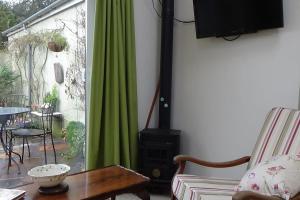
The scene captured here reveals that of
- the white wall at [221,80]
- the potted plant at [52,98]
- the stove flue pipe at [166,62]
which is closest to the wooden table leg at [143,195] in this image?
the white wall at [221,80]

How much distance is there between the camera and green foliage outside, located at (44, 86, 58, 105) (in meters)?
2.65

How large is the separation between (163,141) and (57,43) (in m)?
1.30

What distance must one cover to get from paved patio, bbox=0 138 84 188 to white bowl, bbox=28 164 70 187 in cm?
74

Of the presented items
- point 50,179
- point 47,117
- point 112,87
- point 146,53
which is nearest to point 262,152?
point 50,179

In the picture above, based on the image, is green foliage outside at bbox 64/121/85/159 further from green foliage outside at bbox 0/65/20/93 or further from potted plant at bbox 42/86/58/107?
green foliage outside at bbox 0/65/20/93

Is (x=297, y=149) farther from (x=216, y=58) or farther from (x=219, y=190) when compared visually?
(x=216, y=58)

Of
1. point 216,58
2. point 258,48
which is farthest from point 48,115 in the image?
point 258,48

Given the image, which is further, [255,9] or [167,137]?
[167,137]

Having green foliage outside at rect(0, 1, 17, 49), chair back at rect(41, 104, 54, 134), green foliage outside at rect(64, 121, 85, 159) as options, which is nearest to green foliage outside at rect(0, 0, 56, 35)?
green foliage outside at rect(0, 1, 17, 49)

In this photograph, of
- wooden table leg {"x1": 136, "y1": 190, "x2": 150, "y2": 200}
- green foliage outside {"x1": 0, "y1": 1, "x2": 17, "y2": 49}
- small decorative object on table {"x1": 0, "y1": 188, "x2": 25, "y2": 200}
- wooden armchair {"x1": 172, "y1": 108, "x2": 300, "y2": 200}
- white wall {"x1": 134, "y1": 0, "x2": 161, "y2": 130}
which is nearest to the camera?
small decorative object on table {"x1": 0, "y1": 188, "x2": 25, "y2": 200}

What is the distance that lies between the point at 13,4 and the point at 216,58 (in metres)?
1.77

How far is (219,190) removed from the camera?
1741 millimetres

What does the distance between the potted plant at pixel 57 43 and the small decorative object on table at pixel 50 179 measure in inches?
50.5

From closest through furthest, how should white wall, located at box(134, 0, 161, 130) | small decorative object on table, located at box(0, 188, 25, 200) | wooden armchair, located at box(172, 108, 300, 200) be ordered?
small decorative object on table, located at box(0, 188, 25, 200), wooden armchair, located at box(172, 108, 300, 200), white wall, located at box(134, 0, 161, 130)
